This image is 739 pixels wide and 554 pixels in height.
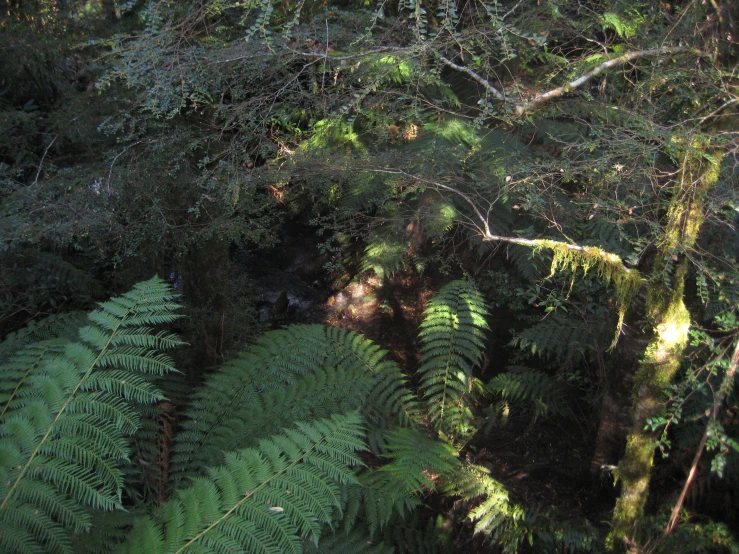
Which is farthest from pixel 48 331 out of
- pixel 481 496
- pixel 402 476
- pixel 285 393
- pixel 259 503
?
pixel 481 496

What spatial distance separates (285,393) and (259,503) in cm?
102

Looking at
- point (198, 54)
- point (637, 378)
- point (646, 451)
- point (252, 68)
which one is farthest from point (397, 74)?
point (646, 451)

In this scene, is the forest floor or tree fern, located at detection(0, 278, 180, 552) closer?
tree fern, located at detection(0, 278, 180, 552)

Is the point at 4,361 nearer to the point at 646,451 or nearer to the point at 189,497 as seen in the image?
the point at 189,497

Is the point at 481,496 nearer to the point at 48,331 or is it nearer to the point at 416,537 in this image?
the point at 416,537

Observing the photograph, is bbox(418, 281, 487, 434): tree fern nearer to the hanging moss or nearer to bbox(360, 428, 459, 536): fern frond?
bbox(360, 428, 459, 536): fern frond

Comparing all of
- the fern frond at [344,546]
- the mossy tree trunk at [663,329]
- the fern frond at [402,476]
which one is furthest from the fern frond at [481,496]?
the fern frond at [344,546]

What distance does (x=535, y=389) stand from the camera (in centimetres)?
378

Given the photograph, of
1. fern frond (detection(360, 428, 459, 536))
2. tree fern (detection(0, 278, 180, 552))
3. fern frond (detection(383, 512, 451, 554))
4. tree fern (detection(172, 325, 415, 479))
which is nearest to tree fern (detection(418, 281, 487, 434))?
tree fern (detection(172, 325, 415, 479))

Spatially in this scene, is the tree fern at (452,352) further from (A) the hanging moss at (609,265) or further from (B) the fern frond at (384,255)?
(A) the hanging moss at (609,265)

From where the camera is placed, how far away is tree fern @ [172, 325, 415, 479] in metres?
2.65

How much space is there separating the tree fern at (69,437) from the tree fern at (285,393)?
1.80 feet

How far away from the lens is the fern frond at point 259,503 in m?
1.77

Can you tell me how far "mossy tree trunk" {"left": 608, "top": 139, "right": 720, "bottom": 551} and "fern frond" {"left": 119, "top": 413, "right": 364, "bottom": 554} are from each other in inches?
58.8
